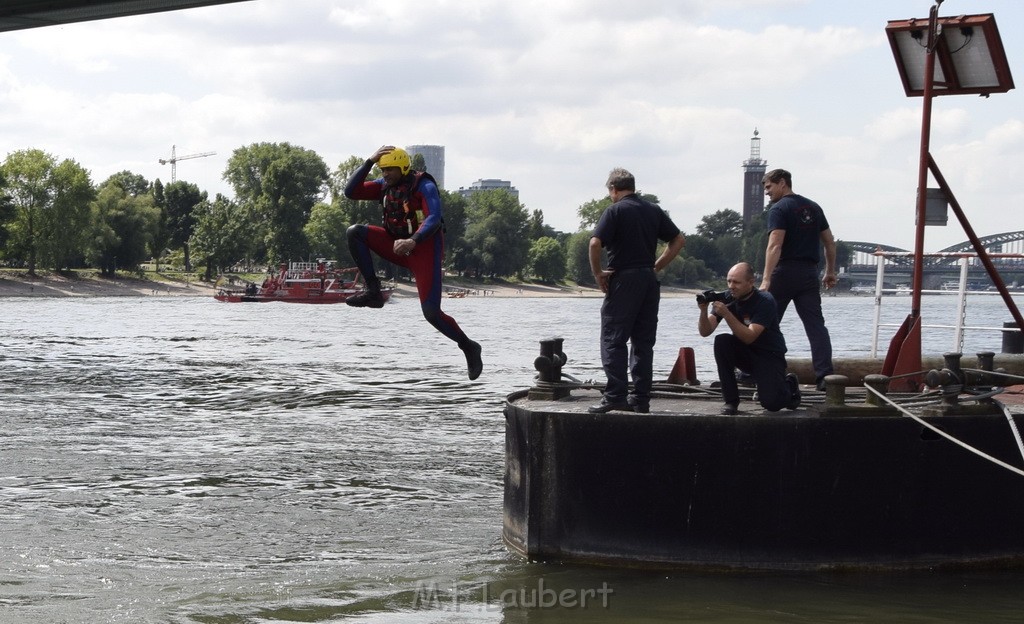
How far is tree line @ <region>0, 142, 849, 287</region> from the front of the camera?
433 ft

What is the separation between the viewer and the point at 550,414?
35.1ft

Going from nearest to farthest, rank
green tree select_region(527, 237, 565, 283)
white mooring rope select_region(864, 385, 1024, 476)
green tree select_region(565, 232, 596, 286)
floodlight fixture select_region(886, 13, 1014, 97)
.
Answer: white mooring rope select_region(864, 385, 1024, 476)
floodlight fixture select_region(886, 13, 1014, 97)
green tree select_region(527, 237, 565, 283)
green tree select_region(565, 232, 596, 286)

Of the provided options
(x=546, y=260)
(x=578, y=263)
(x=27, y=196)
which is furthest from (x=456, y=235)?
(x=27, y=196)

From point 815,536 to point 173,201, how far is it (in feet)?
547

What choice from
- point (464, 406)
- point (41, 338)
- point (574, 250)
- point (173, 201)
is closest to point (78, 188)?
point (173, 201)

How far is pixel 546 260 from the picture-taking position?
17675cm

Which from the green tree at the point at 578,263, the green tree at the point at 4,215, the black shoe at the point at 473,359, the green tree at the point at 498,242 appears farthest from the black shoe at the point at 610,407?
the green tree at the point at 578,263

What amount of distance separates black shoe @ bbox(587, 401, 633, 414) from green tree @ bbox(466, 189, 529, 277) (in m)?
153

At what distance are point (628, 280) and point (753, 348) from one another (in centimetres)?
112

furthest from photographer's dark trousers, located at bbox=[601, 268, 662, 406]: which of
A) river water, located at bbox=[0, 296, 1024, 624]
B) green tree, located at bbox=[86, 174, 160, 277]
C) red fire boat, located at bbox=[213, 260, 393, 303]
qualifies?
green tree, located at bbox=[86, 174, 160, 277]

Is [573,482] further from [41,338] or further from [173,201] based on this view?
[173,201]

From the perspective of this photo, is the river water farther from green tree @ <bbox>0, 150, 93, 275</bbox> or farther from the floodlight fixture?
green tree @ <bbox>0, 150, 93, 275</bbox>

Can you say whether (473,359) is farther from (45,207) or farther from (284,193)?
(284,193)

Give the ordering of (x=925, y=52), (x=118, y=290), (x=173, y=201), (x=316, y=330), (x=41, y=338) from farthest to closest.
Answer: (x=173, y=201) → (x=118, y=290) → (x=316, y=330) → (x=41, y=338) → (x=925, y=52)
